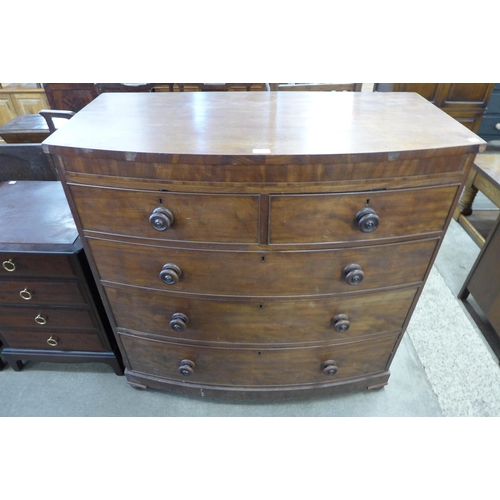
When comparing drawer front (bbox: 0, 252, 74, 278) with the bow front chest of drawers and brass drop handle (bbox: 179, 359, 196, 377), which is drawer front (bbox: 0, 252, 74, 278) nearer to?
the bow front chest of drawers

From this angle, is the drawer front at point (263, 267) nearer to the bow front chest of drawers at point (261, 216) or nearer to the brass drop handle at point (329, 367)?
the bow front chest of drawers at point (261, 216)

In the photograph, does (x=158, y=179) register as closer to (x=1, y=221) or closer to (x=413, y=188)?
(x=413, y=188)

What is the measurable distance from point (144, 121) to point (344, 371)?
107 centimetres

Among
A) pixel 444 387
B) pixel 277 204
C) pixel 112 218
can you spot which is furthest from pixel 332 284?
pixel 444 387

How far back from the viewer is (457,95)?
→ 8.46ft

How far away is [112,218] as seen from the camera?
2.94 feet

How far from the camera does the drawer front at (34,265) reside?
114 centimetres

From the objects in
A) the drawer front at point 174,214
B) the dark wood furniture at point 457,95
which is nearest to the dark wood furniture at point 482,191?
the dark wood furniture at point 457,95

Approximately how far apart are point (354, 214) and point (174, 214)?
44cm

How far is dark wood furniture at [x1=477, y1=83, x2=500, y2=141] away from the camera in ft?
9.08

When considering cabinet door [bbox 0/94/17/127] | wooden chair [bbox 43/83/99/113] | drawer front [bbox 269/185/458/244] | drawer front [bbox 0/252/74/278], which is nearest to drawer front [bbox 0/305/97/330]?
drawer front [bbox 0/252/74/278]

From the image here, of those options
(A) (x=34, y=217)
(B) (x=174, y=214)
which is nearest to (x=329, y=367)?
(B) (x=174, y=214)

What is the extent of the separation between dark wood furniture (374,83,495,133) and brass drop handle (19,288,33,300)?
260 centimetres
